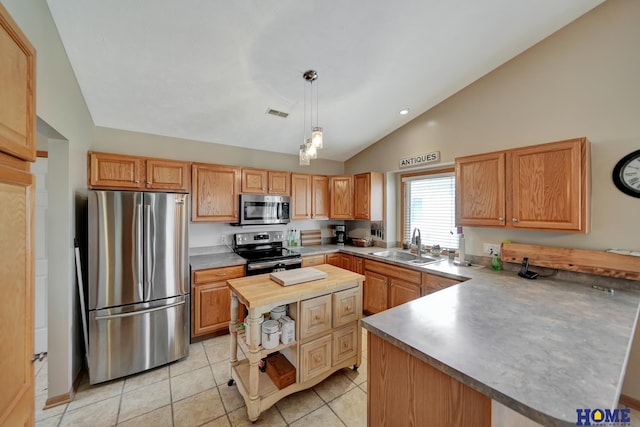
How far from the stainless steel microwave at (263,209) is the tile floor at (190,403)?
1.76 m

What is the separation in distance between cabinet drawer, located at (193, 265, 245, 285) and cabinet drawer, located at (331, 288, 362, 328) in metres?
1.46

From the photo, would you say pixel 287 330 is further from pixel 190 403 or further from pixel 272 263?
pixel 272 263

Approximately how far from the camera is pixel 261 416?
72.3 inches

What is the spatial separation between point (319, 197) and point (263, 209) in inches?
40.4

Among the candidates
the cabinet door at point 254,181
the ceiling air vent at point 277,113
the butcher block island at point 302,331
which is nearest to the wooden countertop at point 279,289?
the butcher block island at point 302,331

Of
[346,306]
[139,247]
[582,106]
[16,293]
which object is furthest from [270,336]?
[582,106]

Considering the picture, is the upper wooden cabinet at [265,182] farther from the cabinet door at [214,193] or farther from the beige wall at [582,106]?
the beige wall at [582,106]

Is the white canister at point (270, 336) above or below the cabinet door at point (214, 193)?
below

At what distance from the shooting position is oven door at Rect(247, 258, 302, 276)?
3041 millimetres

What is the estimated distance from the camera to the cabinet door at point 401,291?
2.82 m

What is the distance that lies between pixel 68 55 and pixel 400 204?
409 centimetres

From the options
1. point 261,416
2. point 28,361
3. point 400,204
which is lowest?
point 261,416

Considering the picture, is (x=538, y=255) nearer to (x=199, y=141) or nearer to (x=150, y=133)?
(x=199, y=141)

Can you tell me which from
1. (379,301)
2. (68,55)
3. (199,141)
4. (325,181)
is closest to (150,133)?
(199,141)
